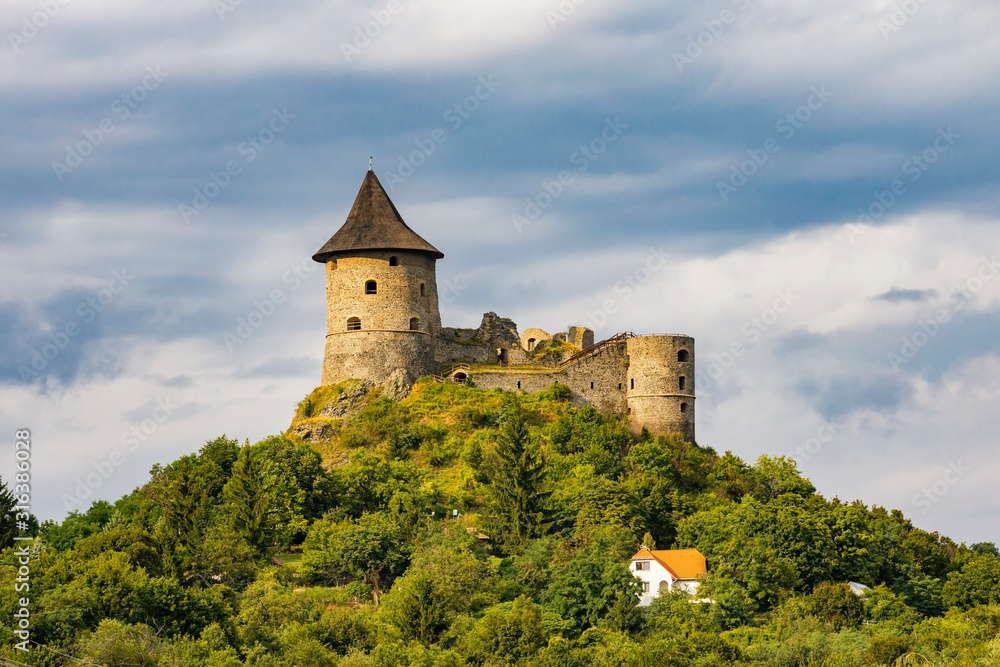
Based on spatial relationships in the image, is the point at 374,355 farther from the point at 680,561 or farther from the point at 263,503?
the point at 680,561

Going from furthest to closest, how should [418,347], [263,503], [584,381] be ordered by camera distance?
[584,381] → [418,347] → [263,503]

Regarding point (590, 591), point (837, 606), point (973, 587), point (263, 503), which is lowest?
point (837, 606)

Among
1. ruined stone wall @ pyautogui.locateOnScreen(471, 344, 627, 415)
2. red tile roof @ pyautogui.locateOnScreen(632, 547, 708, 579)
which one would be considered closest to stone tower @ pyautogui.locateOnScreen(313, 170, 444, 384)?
ruined stone wall @ pyautogui.locateOnScreen(471, 344, 627, 415)

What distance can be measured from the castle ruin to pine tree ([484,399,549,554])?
26.6 feet

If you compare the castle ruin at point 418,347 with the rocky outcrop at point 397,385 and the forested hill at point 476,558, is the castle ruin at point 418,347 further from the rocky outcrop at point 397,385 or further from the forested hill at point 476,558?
the forested hill at point 476,558

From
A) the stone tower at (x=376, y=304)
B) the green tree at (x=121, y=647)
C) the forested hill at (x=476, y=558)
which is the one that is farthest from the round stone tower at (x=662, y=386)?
the green tree at (x=121, y=647)

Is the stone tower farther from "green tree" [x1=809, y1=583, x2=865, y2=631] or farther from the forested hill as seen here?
"green tree" [x1=809, y1=583, x2=865, y2=631]

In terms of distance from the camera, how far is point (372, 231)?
7438 centimetres

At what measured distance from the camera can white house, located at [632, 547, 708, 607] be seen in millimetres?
62781

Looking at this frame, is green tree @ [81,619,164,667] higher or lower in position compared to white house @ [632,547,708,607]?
lower

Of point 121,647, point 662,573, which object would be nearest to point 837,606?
point 662,573

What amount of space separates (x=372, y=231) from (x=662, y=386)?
15072mm

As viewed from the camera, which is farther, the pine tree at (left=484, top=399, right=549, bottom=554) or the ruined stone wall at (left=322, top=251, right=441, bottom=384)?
the ruined stone wall at (left=322, top=251, right=441, bottom=384)

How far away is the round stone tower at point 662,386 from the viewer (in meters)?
74.1
